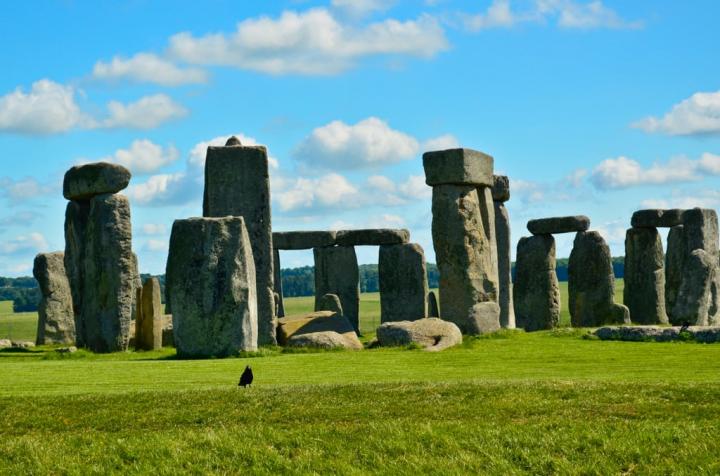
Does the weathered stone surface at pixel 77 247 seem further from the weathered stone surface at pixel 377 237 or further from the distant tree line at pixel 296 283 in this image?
the distant tree line at pixel 296 283

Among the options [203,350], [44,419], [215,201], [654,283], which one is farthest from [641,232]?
[44,419]

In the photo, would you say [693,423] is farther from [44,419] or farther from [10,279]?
[10,279]

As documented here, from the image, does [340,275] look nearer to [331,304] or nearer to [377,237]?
[377,237]

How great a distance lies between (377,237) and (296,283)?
282 ft

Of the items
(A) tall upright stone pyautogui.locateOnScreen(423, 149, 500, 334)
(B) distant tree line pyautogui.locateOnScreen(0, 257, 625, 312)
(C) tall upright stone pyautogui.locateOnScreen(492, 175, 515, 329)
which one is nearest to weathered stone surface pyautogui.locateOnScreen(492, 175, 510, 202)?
(C) tall upright stone pyautogui.locateOnScreen(492, 175, 515, 329)

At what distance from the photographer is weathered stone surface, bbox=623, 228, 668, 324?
131 ft

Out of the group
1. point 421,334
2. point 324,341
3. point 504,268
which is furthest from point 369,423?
point 504,268

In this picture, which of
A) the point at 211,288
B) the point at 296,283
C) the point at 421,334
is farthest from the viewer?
the point at 296,283

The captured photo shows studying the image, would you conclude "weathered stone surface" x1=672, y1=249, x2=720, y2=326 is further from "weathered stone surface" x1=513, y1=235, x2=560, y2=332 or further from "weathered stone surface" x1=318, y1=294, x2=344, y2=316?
"weathered stone surface" x1=318, y1=294, x2=344, y2=316

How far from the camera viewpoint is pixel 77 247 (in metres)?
30.9

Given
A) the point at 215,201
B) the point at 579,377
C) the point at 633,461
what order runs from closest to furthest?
1. the point at 633,461
2. the point at 579,377
3. the point at 215,201

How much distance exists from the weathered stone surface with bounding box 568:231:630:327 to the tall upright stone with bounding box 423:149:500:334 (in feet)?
33.5

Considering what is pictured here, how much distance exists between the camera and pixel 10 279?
496 feet

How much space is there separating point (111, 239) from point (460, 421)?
1514 centimetres
